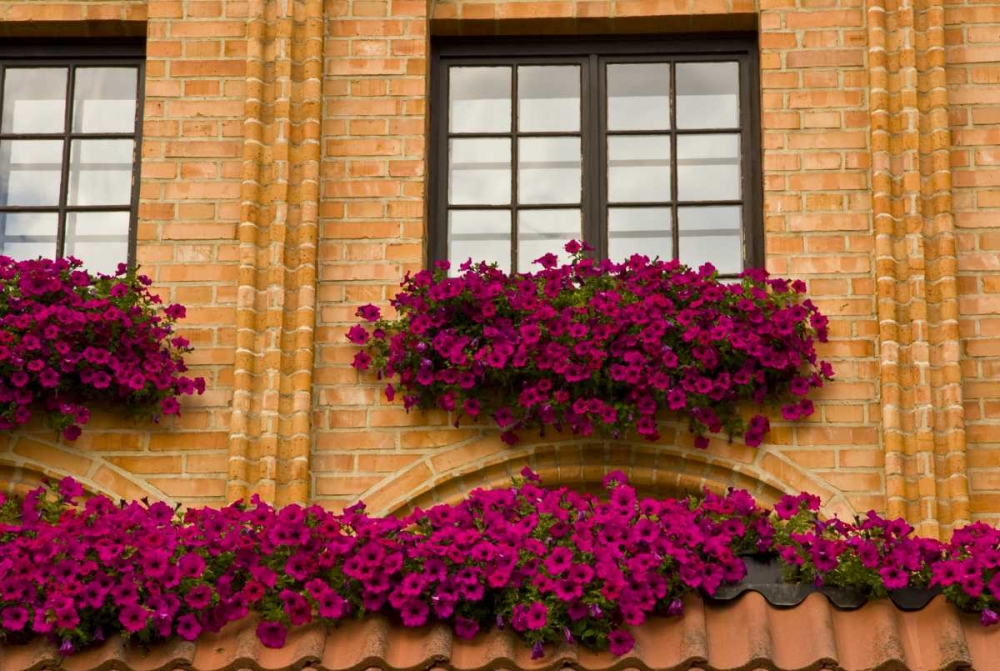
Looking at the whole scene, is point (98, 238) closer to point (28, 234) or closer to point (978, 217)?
point (28, 234)

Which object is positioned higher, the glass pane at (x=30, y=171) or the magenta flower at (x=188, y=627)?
the glass pane at (x=30, y=171)

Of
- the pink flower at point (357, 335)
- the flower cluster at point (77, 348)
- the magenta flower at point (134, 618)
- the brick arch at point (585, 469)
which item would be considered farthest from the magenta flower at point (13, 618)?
the pink flower at point (357, 335)

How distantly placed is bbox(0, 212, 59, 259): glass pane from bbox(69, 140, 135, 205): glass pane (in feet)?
Answer: 0.56

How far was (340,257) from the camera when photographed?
11438 mm

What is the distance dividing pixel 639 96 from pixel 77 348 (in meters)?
3.22

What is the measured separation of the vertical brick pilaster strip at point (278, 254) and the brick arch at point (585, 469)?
0.51 meters

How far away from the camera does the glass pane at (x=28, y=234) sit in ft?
38.8

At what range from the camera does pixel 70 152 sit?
12.0 meters

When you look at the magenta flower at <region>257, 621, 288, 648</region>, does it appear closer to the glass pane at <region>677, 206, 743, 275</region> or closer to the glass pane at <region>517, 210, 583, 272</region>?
the glass pane at <region>517, 210, 583, 272</region>

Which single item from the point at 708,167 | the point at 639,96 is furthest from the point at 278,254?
the point at 708,167

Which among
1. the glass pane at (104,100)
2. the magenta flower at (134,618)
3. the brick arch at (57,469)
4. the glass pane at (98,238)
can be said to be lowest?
the magenta flower at (134,618)

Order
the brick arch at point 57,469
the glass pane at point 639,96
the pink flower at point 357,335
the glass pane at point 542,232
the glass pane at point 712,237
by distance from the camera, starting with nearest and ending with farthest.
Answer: the brick arch at point 57,469
the pink flower at point 357,335
the glass pane at point 712,237
the glass pane at point 542,232
the glass pane at point 639,96

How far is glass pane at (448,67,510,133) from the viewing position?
12086 millimetres

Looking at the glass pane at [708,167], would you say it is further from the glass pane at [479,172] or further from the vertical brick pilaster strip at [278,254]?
the vertical brick pilaster strip at [278,254]
